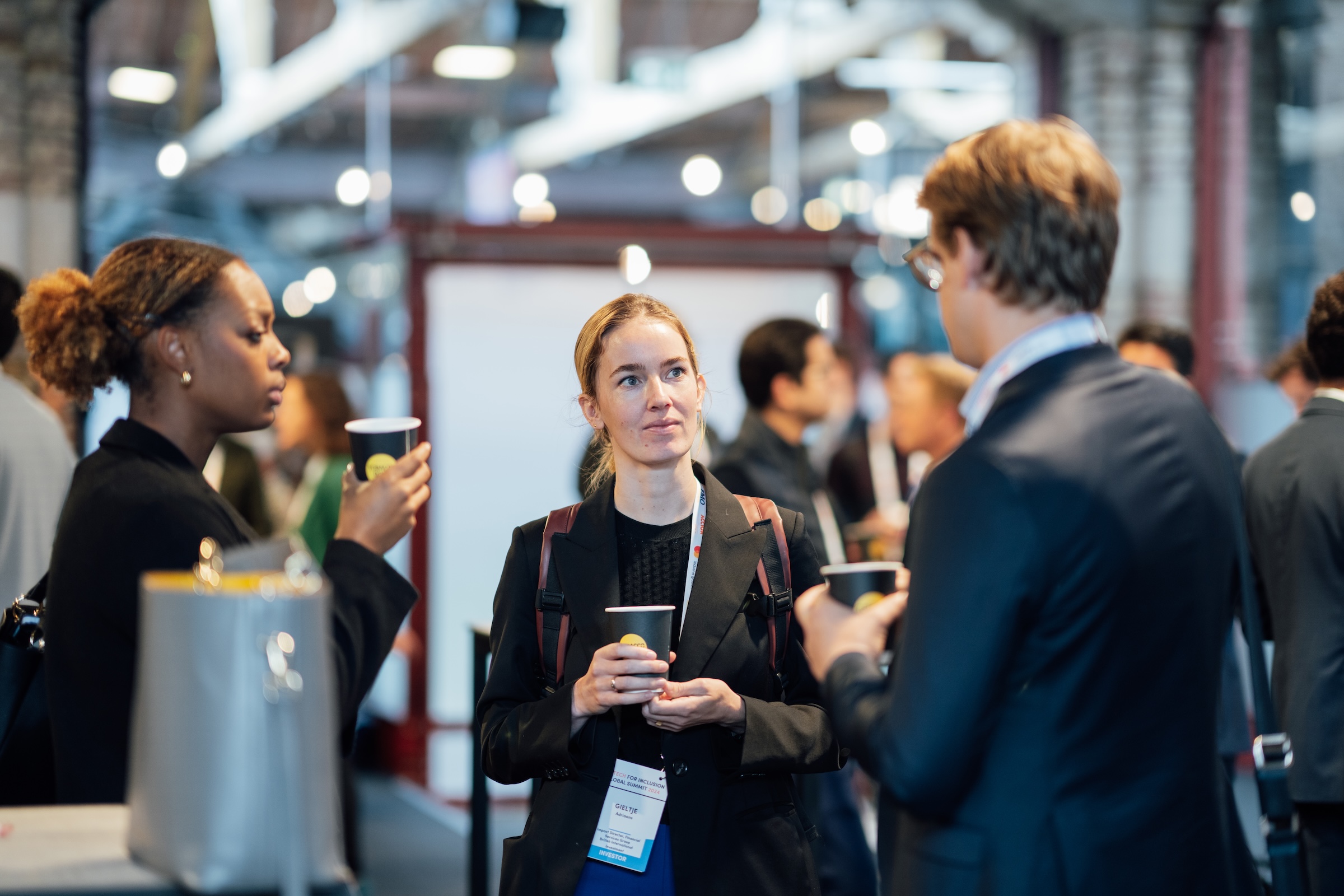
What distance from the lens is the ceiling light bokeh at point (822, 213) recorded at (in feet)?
25.3

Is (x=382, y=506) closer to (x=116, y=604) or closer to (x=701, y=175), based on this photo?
(x=116, y=604)

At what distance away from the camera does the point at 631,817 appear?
212cm

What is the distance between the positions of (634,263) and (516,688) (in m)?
4.36

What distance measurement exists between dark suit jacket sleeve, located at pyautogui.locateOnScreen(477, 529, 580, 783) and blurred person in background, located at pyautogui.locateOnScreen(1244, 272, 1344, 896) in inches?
58.7

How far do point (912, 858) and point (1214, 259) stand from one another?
5.70m

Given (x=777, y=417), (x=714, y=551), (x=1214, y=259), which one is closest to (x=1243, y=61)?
(x=1214, y=259)

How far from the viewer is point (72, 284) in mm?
2197

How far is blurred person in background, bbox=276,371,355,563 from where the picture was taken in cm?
507

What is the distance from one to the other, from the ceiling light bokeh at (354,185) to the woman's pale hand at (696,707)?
5643mm

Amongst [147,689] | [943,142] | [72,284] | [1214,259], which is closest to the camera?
[147,689]

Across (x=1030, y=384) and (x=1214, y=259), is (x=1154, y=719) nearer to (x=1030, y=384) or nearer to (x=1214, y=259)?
(x=1030, y=384)

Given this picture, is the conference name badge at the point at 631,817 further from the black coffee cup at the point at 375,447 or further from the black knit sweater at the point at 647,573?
the black coffee cup at the point at 375,447

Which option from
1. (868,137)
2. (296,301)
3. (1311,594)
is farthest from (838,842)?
(296,301)

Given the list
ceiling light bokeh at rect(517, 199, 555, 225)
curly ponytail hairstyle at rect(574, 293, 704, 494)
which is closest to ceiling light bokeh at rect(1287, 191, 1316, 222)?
ceiling light bokeh at rect(517, 199, 555, 225)
